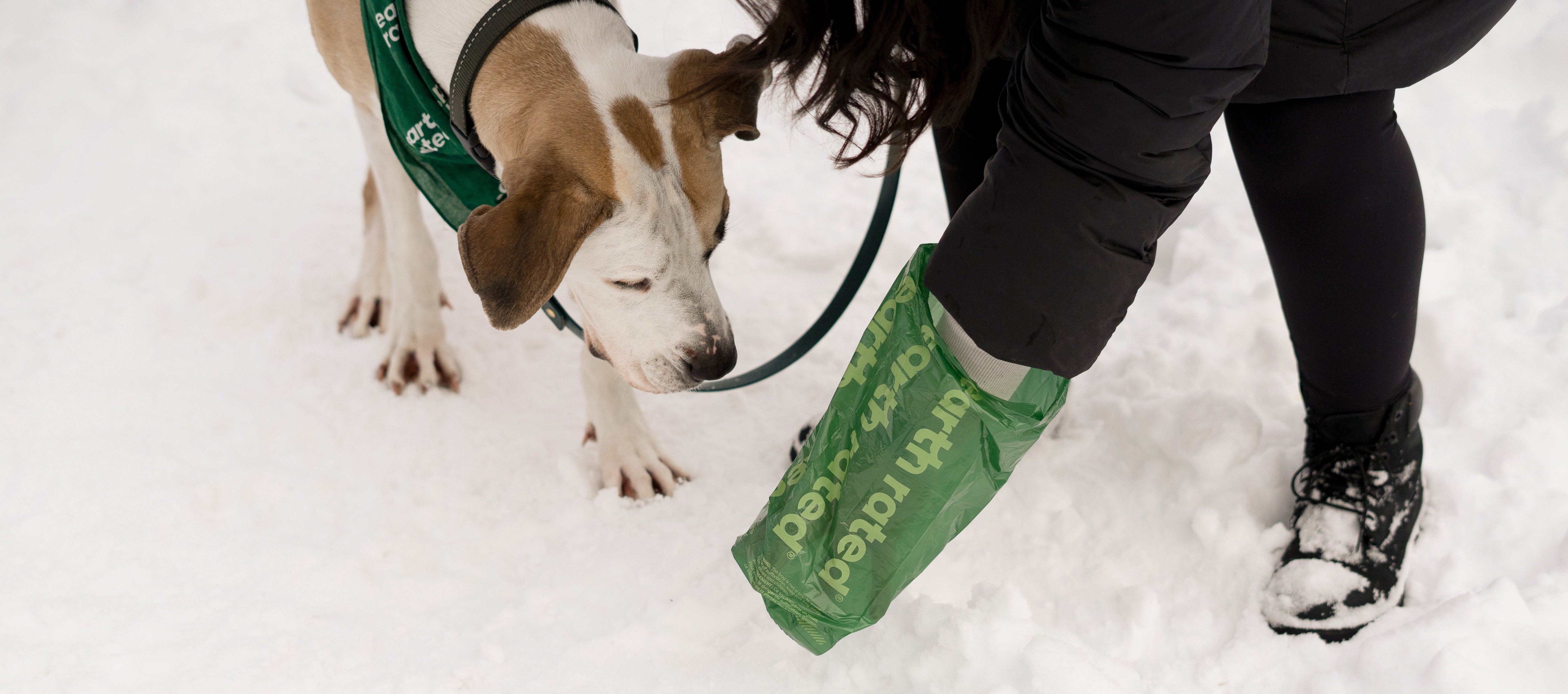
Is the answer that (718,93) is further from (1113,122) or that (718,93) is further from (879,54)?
(1113,122)

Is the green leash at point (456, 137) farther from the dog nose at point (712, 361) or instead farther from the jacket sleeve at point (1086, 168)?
the jacket sleeve at point (1086, 168)

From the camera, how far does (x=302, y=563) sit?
5.92 feet

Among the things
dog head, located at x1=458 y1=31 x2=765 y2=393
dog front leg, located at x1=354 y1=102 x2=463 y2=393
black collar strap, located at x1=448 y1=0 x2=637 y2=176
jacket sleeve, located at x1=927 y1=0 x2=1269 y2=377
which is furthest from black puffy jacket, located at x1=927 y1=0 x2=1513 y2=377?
dog front leg, located at x1=354 y1=102 x2=463 y2=393

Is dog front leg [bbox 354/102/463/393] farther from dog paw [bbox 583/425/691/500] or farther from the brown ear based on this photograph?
the brown ear

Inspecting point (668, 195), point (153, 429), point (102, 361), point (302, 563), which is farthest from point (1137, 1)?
point (102, 361)

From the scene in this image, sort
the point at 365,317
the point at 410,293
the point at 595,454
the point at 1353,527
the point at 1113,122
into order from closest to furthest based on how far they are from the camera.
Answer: the point at 1113,122 < the point at 1353,527 < the point at 595,454 < the point at 410,293 < the point at 365,317

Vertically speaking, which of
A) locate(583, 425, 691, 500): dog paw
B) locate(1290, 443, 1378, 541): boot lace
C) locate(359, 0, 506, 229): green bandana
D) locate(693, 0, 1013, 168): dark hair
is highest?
locate(693, 0, 1013, 168): dark hair

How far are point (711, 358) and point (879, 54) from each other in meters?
0.61

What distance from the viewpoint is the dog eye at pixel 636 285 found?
1523 millimetres

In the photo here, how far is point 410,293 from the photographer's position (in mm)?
2236

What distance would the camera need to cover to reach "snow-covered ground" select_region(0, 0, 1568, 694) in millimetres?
1566

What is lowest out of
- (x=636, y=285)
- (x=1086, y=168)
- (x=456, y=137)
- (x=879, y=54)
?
(x=636, y=285)

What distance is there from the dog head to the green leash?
0.13 ft

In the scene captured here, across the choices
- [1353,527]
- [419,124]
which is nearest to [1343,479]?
[1353,527]
